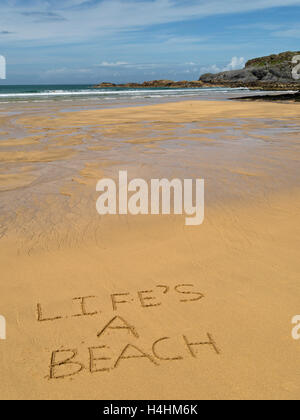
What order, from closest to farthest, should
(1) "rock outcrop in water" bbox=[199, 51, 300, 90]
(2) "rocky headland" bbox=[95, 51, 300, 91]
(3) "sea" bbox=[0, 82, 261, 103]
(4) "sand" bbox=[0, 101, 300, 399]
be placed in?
(4) "sand" bbox=[0, 101, 300, 399]
(3) "sea" bbox=[0, 82, 261, 103]
(1) "rock outcrop in water" bbox=[199, 51, 300, 90]
(2) "rocky headland" bbox=[95, 51, 300, 91]

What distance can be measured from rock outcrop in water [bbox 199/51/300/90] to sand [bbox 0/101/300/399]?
73498 mm

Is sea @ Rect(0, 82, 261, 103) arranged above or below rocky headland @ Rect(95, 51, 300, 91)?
below

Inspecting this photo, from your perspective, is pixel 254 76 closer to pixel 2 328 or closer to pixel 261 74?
pixel 261 74

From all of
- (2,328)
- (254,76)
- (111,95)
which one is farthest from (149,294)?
(254,76)

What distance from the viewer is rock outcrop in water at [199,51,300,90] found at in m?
77.9

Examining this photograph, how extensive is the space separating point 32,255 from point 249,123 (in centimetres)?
1152

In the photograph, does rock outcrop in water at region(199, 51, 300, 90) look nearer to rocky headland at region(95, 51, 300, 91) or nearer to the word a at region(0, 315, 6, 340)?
rocky headland at region(95, 51, 300, 91)

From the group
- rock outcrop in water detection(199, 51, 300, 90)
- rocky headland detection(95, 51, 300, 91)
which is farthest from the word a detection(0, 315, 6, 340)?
rocky headland detection(95, 51, 300, 91)

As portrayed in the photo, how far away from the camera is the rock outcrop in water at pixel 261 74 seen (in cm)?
7788

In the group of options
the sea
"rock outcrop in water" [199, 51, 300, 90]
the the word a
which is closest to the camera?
the the word a

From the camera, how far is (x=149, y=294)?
2.86 metres
